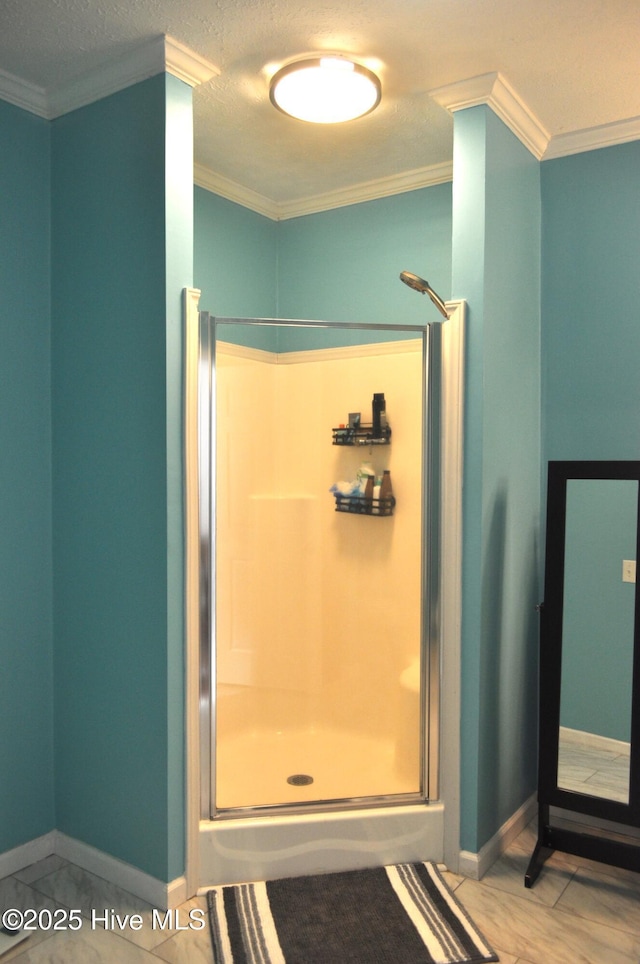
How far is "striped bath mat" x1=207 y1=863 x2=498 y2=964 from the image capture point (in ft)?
6.60

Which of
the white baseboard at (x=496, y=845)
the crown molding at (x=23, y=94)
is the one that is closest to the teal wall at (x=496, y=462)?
the white baseboard at (x=496, y=845)

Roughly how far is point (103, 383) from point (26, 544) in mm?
597

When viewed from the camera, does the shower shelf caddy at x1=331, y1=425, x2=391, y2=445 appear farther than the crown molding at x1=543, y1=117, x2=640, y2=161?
No

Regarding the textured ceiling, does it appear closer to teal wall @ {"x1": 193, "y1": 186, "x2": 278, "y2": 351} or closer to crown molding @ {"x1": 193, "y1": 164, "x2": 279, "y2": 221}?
crown molding @ {"x1": 193, "y1": 164, "x2": 279, "y2": 221}

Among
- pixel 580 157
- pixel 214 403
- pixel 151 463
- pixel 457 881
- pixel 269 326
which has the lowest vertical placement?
pixel 457 881

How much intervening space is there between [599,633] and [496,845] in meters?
0.83

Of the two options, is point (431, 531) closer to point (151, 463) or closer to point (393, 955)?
point (151, 463)

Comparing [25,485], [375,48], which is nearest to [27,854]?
[25,485]

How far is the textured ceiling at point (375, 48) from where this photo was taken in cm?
199

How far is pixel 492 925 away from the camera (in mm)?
2145

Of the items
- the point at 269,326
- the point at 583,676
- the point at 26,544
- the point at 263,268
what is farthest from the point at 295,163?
the point at 583,676

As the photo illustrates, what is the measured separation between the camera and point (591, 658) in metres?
2.36

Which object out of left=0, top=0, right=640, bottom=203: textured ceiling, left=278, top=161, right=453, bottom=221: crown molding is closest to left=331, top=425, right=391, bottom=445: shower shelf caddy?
left=0, top=0, right=640, bottom=203: textured ceiling

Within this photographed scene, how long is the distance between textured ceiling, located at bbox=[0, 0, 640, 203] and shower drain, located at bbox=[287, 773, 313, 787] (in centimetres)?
223
